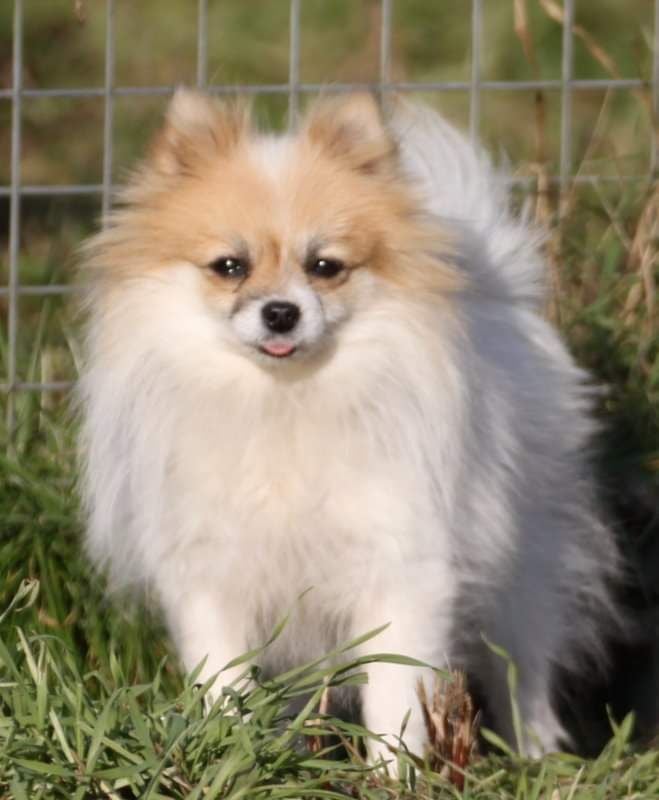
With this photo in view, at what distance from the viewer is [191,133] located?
364 centimetres

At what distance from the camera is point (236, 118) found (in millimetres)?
3688

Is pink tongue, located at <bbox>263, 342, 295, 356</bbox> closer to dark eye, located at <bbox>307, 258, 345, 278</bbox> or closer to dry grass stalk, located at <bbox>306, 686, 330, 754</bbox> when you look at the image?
dark eye, located at <bbox>307, 258, 345, 278</bbox>

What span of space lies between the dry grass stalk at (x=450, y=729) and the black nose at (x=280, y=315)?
30.2 inches

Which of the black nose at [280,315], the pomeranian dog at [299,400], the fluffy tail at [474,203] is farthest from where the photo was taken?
the fluffy tail at [474,203]

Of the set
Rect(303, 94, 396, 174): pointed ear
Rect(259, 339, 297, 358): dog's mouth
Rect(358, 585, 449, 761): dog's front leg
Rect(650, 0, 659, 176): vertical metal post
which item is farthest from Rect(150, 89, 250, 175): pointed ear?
Rect(650, 0, 659, 176): vertical metal post

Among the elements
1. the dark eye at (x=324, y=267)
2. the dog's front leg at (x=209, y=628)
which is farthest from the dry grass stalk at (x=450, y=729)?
the dark eye at (x=324, y=267)

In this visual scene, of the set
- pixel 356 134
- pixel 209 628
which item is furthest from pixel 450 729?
pixel 356 134

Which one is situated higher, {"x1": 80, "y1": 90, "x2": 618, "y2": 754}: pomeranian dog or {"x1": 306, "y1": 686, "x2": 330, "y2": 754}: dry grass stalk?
{"x1": 80, "y1": 90, "x2": 618, "y2": 754}: pomeranian dog

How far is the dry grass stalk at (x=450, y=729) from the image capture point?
3.13 metres

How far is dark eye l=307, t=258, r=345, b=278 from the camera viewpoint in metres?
3.47

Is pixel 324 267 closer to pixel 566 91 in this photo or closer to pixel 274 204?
pixel 274 204

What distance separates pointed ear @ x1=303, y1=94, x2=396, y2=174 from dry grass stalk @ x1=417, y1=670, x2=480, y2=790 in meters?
1.16

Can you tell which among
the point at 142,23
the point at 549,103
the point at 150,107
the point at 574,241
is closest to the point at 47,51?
the point at 142,23

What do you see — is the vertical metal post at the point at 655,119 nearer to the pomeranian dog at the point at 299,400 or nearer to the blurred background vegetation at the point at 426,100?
the blurred background vegetation at the point at 426,100
